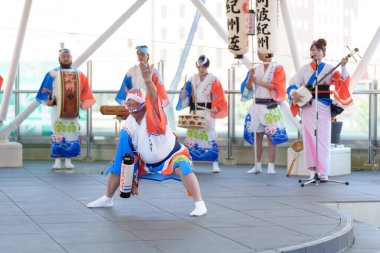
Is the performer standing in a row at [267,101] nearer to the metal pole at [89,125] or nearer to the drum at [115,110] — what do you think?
the drum at [115,110]

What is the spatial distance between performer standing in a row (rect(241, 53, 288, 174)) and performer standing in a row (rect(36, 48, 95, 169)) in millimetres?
2202

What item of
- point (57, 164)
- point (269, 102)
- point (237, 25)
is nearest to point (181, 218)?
point (237, 25)

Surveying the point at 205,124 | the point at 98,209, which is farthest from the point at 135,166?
the point at 205,124

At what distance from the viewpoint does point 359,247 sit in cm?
673

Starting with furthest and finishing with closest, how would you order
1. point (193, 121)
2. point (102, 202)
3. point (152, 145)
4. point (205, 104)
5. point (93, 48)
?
point (93, 48) < point (205, 104) < point (193, 121) < point (102, 202) < point (152, 145)

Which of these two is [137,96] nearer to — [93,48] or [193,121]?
[193,121]

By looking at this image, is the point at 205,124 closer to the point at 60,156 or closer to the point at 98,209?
the point at 60,156

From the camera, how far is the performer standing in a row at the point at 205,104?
12.1 m

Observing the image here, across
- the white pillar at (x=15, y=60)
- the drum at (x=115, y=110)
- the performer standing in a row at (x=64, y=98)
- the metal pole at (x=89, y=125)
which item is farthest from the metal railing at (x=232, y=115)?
the drum at (x=115, y=110)

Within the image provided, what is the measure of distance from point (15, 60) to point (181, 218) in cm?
611

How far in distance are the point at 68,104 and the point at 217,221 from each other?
17.4 ft

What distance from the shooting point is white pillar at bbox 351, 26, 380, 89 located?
12016 mm

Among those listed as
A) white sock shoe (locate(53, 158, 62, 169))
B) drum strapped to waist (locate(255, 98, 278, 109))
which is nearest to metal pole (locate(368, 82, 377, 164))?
drum strapped to waist (locate(255, 98, 278, 109))

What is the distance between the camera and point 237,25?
11195 millimetres
